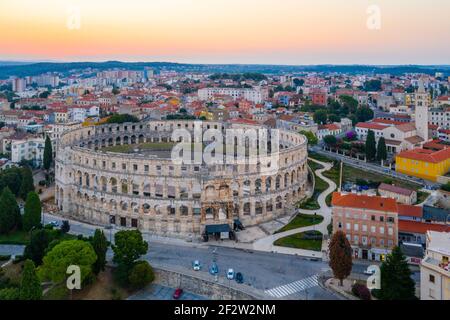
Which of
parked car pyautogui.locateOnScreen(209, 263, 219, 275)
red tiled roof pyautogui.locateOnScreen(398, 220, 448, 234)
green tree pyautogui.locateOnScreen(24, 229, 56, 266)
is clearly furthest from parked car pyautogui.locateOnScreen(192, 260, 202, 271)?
red tiled roof pyautogui.locateOnScreen(398, 220, 448, 234)

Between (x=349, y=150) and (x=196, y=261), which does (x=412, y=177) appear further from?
(x=196, y=261)

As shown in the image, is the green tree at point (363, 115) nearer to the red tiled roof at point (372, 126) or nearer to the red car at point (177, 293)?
the red tiled roof at point (372, 126)

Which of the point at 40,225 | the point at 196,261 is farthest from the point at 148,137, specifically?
the point at 196,261

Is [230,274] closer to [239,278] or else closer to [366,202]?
[239,278]

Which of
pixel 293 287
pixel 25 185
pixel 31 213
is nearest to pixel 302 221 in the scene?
pixel 293 287

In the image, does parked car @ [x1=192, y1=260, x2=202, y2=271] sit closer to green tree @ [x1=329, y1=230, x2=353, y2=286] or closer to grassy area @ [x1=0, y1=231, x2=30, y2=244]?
green tree @ [x1=329, y1=230, x2=353, y2=286]
